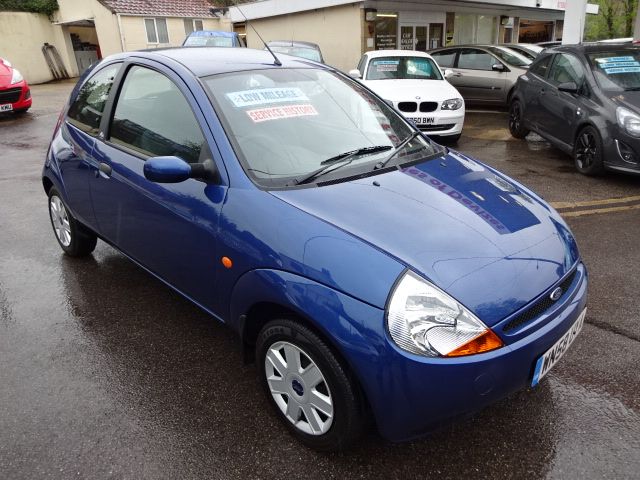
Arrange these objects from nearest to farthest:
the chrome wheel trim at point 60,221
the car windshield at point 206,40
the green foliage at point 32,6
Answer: the chrome wheel trim at point 60,221 < the car windshield at point 206,40 < the green foliage at point 32,6

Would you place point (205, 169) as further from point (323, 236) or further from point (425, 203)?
point (425, 203)

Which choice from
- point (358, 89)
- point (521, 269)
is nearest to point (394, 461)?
point (521, 269)

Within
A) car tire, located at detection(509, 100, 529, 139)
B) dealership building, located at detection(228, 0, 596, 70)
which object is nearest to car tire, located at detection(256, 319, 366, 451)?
car tire, located at detection(509, 100, 529, 139)

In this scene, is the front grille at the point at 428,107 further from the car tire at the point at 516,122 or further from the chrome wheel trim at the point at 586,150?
the chrome wheel trim at the point at 586,150

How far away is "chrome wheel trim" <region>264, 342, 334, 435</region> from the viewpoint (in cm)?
217

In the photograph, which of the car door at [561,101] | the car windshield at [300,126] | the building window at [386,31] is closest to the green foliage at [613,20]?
the building window at [386,31]

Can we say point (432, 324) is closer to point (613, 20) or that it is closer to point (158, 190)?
point (158, 190)

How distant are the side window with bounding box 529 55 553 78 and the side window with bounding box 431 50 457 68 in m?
4.60

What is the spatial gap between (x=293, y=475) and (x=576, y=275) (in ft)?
5.10

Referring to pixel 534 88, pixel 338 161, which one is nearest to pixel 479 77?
pixel 534 88

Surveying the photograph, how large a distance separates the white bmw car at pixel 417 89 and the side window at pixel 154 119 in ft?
16.5

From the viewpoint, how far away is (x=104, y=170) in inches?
130

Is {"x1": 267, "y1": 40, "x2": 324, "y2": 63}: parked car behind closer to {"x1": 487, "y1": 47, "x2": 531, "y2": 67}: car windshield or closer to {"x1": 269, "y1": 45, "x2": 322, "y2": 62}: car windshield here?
{"x1": 269, "y1": 45, "x2": 322, "y2": 62}: car windshield

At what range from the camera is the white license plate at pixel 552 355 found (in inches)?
82.7
